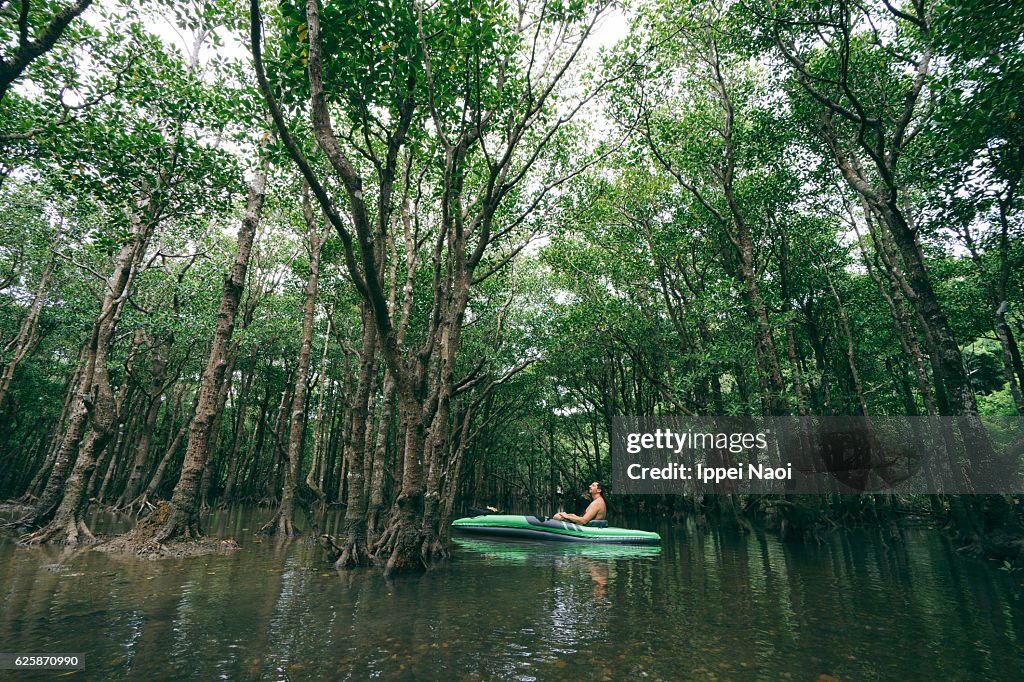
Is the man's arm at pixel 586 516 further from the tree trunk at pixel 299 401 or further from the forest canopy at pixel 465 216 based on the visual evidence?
the tree trunk at pixel 299 401

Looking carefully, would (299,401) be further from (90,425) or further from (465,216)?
(465,216)

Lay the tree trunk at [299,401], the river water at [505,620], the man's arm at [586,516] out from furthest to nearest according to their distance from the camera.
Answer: the man's arm at [586,516], the tree trunk at [299,401], the river water at [505,620]

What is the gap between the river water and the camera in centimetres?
420

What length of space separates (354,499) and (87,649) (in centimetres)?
475

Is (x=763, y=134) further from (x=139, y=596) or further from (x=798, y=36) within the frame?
(x=139, y=596)

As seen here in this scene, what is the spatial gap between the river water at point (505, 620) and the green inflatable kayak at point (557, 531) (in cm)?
355

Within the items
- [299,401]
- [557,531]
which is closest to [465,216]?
[299,401]

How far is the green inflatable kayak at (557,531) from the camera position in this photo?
44.1 ft

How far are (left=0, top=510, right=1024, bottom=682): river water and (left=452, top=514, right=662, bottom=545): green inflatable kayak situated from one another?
3.55 m

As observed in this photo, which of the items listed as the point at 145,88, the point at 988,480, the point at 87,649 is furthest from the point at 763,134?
the point at 87,649

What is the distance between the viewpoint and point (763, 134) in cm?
1375

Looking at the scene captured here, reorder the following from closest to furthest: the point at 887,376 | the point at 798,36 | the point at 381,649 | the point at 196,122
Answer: the point at 381,649
the point at 196,122
the point at 798,36
the point at 887,376

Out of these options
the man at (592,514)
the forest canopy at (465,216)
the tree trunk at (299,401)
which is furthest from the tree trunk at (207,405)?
the man at (592,514)

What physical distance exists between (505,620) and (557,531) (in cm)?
850
